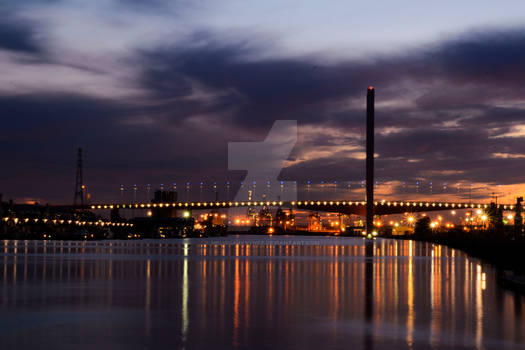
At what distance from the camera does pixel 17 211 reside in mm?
177750

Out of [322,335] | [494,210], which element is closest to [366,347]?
[322,335]

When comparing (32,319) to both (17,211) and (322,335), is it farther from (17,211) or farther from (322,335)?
(17,211)

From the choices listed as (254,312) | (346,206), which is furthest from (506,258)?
(346,206)

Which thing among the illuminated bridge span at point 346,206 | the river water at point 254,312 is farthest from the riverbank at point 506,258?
the illuminated bridge span at point 346,206

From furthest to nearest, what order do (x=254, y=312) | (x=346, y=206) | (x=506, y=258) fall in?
(x=346, y=206) → (x=506, y=258) → (x=254, y=312)

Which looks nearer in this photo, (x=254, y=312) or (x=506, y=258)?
(x=254, y=312)

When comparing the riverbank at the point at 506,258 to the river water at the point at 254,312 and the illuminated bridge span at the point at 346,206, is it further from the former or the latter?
the illuminated bridge span at the point at 346,206

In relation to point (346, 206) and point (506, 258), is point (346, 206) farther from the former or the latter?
point (506, 258)

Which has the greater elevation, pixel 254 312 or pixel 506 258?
pixel 254 312

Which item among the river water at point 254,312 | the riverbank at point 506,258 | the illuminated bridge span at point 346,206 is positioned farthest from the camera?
the illuminated bridge span at point 346,206

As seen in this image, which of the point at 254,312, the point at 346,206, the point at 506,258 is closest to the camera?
the point at 254,312

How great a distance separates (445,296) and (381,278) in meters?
8.27

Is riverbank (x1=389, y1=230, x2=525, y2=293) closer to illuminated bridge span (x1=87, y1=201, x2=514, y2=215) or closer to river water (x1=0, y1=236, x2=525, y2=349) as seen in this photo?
river water (x1=0, y1=236, x2=525, y2=349)

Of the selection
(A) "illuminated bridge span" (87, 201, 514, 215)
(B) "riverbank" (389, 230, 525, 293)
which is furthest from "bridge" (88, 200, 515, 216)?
(B) "riverbank" (389, 230, 525, 293)
